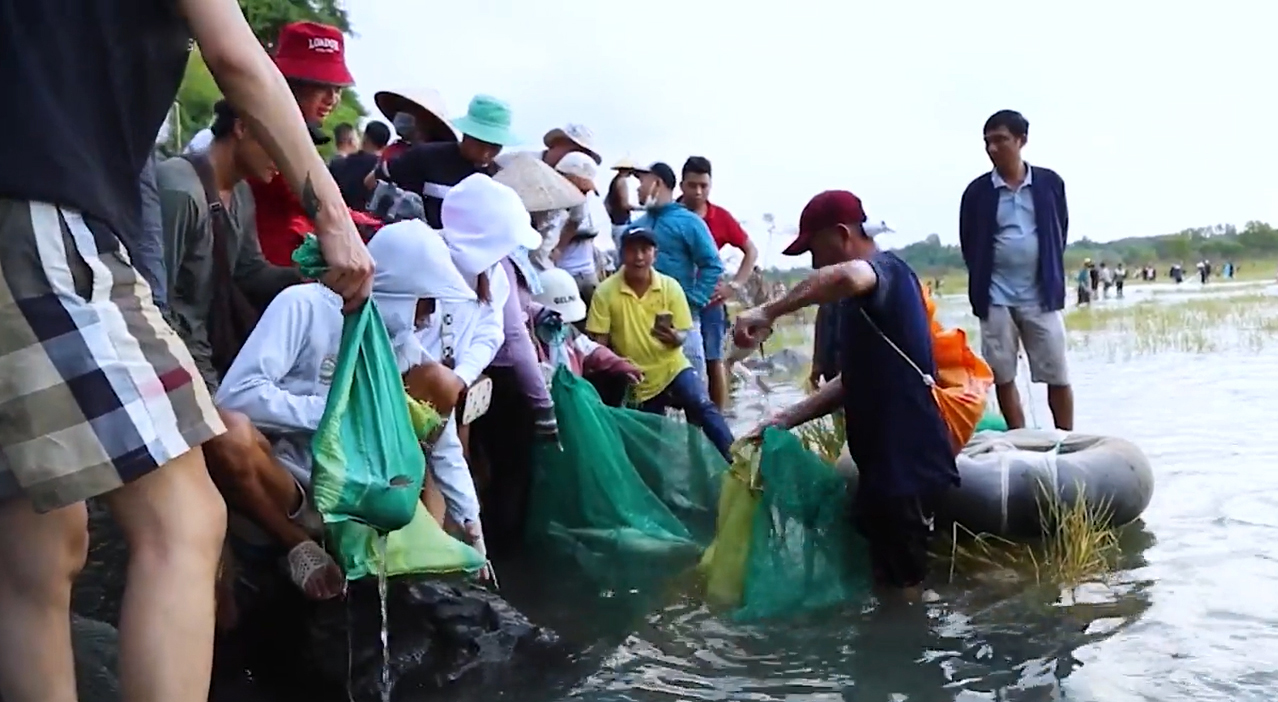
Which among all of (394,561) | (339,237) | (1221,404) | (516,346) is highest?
(339,237)

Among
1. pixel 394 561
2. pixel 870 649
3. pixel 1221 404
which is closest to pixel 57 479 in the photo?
pixel 394 561

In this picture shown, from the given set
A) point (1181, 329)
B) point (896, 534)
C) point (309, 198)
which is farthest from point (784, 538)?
point (1181, 329)

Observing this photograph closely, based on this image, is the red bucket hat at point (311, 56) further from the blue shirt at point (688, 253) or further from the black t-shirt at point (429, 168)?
the blue shirt at point (688, 253)

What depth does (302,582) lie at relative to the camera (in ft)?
11.0

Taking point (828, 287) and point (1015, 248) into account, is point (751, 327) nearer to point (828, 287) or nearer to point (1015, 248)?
point (828, 287)

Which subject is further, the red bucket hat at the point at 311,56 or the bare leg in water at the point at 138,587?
the red bucket hat at the point at 311,56

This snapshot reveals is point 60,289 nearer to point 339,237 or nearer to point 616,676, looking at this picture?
point 339,237

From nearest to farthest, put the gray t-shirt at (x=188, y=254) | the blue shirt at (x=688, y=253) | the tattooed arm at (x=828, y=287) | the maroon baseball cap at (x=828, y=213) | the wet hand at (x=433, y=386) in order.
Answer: the gray t-shirt at (x=188, y=254) → the wet hand at (x=433, y=386) → the tattooed arm at (x=828, y=287) → the maroon baseball cap at (x=828, y=213) → the blue shirt at (x=688, y=253)

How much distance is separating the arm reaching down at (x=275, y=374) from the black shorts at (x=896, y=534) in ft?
6.55

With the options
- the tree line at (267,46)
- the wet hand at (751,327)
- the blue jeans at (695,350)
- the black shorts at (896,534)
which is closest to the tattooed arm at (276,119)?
the wet hand at (751,327)

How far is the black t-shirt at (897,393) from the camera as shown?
14.4 feet

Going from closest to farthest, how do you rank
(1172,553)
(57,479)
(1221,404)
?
1. (57,479)
2. (1172,553)
3. (1221,404)

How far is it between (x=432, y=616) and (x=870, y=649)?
1.50m

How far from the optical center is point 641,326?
6438 mm
